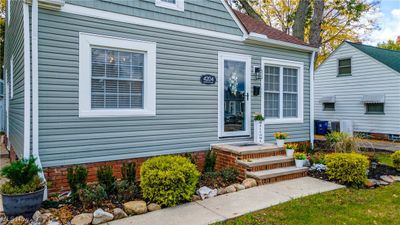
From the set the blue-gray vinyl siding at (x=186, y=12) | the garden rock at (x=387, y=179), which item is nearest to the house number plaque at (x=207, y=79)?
the blue-gray vinyl siding at (x=186, y=12)

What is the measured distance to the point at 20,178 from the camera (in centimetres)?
371

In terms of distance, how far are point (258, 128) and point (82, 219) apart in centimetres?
489

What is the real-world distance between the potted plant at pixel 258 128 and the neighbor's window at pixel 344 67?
32.2 ft

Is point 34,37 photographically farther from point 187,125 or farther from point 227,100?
point 227,100

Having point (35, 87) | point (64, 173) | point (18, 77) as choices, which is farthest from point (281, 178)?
point (18, 77)

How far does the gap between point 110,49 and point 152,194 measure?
292 cm

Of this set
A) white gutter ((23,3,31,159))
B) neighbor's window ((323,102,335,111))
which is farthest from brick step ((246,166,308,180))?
neighbor's window ((323,102,335,111))

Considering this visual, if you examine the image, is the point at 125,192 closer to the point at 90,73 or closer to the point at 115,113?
the point at 115,113

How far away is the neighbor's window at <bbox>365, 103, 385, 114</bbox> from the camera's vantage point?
1286 cm

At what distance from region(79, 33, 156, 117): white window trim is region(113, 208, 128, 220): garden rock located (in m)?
1.96

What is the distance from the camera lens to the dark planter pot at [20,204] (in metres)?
3.54

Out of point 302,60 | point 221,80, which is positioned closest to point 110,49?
point 221,80

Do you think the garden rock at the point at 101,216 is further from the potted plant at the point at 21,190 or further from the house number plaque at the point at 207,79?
the house number plaque at the point at 207,79

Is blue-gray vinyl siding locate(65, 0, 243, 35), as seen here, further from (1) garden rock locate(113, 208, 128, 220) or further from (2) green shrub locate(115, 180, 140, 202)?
(1) garden rock locate(113, 208, 128, 220)
